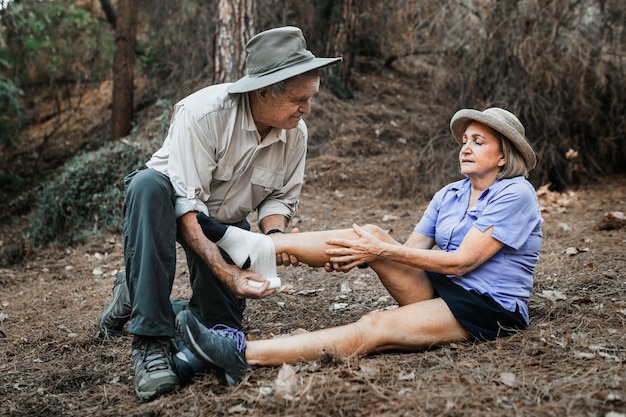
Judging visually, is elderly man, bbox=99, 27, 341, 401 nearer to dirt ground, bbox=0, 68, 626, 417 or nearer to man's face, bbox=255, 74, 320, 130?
man's face, bbox=255, 74, 320, 130

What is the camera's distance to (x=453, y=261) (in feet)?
9.92

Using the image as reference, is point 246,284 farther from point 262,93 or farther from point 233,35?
point 233,35

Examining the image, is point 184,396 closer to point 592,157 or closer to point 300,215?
point 300,215

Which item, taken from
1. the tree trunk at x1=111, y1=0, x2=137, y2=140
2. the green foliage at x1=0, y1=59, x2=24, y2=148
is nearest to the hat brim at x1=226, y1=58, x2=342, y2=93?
the green foliage at x1=0, y1=59, x2=24, y2=148

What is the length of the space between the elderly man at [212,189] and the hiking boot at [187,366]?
1.6 inches

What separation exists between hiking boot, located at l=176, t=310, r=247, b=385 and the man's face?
4.04 feet

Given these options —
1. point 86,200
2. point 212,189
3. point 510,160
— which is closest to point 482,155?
point 510,160

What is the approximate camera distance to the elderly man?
296cm

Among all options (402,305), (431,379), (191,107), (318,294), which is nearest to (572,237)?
(318,294)

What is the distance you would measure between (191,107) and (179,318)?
1219 millimetres

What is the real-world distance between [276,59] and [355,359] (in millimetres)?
1658

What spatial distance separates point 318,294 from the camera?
181 inches

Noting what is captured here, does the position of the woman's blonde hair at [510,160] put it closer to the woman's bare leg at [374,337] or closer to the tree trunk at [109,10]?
the woman's bare leg at [374,337]

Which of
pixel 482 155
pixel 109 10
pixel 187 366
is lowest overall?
pixel 187 366
